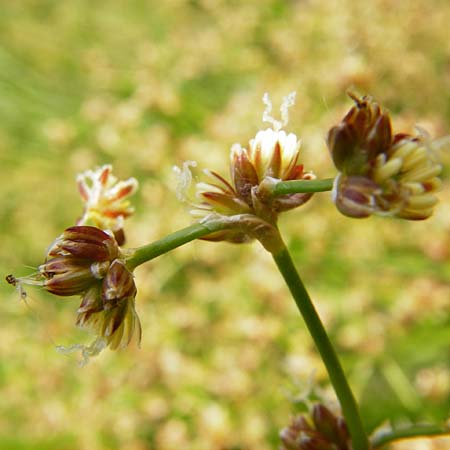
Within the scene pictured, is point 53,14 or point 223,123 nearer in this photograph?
point 223,123

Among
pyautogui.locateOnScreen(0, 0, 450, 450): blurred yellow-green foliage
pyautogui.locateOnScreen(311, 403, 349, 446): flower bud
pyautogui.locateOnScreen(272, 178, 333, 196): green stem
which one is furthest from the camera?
pyautogui.locateOnScreen(0, 0, 450, 450): blurred yellow-green foliage

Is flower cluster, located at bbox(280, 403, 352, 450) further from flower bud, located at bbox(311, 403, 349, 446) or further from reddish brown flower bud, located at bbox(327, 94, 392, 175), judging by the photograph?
reddish brown flower bud, located at bbox(327, 94, 392, 175)

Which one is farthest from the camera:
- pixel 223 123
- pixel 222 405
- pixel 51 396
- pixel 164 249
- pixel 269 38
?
pixel 269 38

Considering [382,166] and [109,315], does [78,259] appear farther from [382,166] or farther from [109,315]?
[382,166]

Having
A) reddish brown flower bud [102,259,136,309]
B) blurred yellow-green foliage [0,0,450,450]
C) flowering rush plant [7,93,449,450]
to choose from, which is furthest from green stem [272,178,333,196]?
blurred yellow-green foliage [0,0,450,450]

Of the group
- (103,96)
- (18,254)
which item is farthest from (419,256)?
(18,254)

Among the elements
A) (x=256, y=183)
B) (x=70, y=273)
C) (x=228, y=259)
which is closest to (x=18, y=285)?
(x=70, y=273)

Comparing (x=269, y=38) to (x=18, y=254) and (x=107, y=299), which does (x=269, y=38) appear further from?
(x=107, y=299)

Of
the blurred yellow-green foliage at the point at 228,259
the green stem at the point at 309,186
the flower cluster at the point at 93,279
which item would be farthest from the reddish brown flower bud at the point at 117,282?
the blurred yellow-green foliage at the point at 228,259
